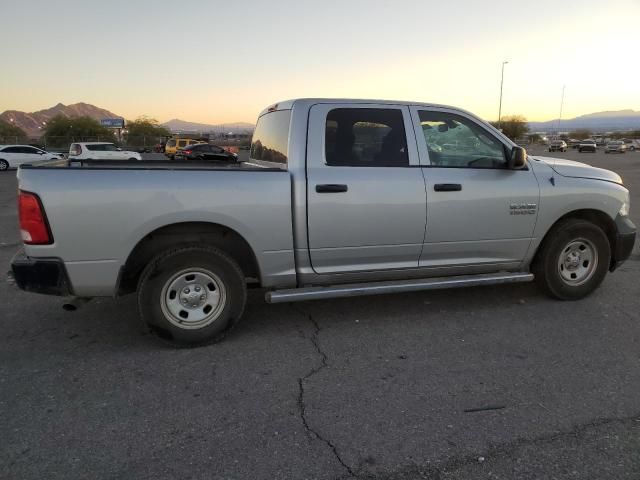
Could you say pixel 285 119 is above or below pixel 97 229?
above

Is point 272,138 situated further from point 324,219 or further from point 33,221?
point 33,221

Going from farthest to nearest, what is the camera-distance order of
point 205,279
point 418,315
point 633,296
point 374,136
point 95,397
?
1. point 633,296
2. point 418,315
3. point 374,136
4. point 205,279
5. point 95,397

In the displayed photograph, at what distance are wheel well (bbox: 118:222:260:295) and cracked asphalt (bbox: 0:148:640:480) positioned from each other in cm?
58

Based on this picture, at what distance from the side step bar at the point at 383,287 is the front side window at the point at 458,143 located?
3.34ft

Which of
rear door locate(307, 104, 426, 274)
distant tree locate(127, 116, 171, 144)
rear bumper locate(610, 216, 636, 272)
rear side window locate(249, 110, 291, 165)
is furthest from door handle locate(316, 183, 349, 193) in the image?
distant tree locate(127, 116, 171, 144)

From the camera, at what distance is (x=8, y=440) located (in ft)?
8.81

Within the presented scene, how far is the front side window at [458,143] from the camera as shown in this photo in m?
4.38

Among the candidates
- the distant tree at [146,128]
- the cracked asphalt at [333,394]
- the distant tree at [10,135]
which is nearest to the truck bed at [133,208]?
the cracked asphalt at [333,394]

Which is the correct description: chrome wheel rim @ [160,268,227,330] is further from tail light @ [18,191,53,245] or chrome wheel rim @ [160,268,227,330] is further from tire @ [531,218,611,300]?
tire @ [531,218,611,300]

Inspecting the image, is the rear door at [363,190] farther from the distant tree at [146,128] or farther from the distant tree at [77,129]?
the distant tree at [146,128]

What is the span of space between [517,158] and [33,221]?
3.90 metres

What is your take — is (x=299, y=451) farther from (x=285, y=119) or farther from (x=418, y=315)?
(x=285, y=119)

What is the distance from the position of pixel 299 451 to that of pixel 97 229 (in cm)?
211

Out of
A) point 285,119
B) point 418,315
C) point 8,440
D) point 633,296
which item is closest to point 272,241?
point 285,119
